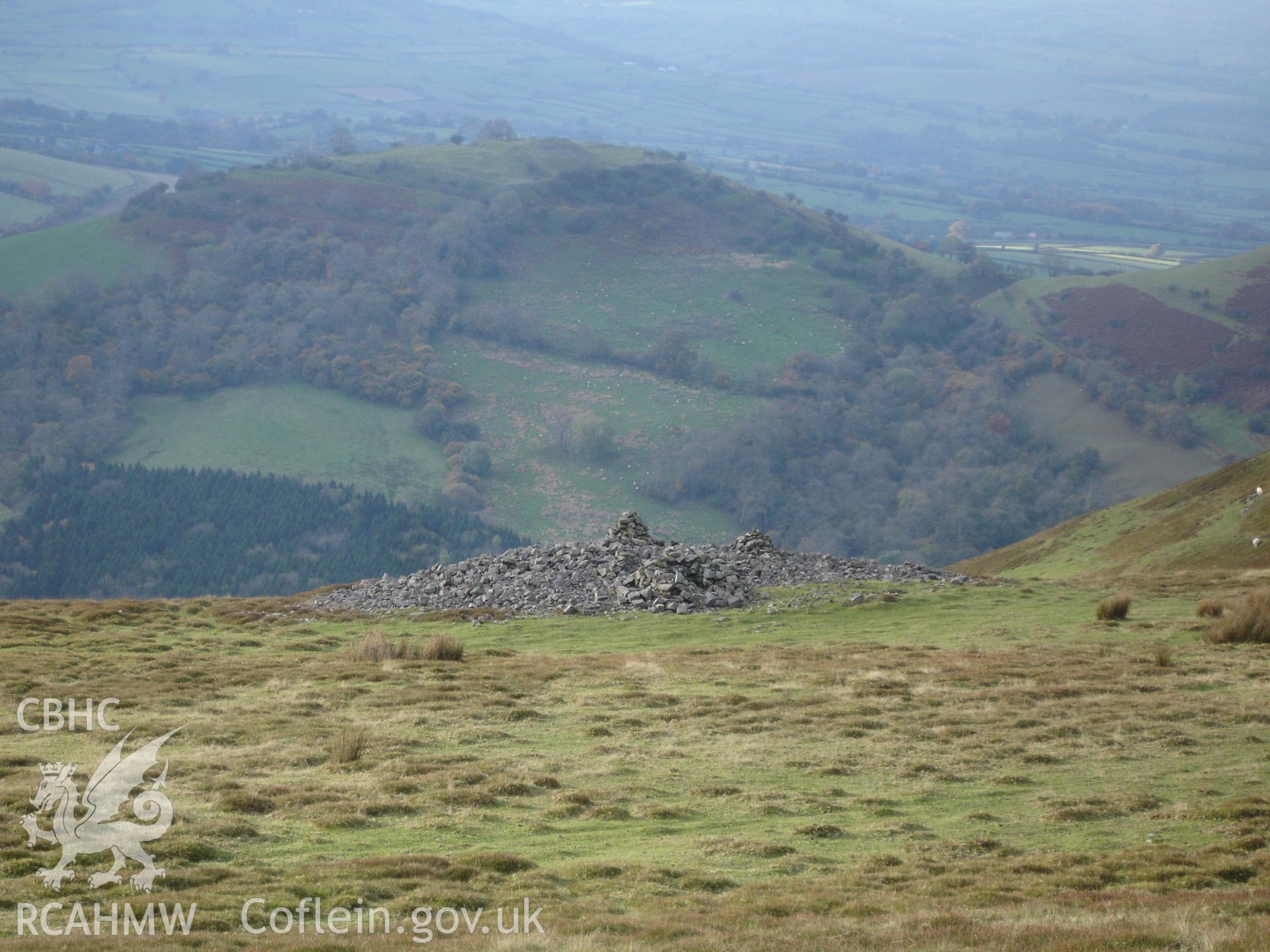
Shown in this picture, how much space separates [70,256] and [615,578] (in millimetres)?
138280

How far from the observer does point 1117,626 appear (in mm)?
27828

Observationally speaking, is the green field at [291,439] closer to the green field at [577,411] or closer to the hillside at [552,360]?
the hillside at [552,360]

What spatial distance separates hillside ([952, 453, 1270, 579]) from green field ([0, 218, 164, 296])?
130578 millimetres

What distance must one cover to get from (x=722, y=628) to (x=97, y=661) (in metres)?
16.0

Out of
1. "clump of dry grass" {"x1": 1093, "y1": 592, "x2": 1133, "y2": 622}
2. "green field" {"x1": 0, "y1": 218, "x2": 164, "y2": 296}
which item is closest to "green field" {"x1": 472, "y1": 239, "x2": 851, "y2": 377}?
"green field" {"x1": 0, "y1": 218, "x2": 164, "y2": 296}

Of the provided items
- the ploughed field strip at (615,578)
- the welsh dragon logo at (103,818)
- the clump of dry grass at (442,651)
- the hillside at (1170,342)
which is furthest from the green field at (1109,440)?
the welsh dragon logo at (103,818)

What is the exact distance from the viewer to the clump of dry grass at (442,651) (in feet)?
84.1

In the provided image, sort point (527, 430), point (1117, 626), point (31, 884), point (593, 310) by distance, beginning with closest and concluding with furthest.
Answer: point (31, 884) → point (1117, 626) → point (527, 430) → point (593, 310)

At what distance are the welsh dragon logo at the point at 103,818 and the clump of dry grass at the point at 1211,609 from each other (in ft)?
80.6

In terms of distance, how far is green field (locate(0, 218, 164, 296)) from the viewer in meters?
138

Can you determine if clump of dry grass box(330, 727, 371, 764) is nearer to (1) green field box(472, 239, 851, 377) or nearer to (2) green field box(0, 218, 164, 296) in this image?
(1) green field box(472, 239, 851, 377)

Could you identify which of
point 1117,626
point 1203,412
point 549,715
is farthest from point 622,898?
point 1203,412

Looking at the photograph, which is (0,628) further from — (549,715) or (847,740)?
(847,740)

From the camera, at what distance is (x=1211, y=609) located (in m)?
27.4
